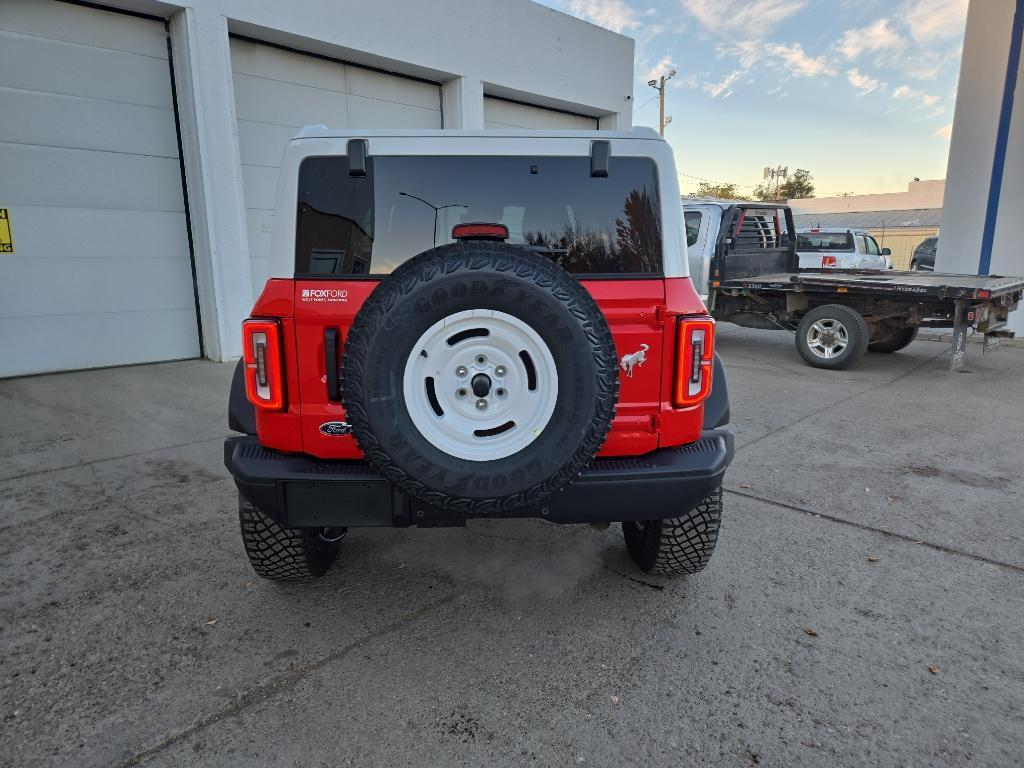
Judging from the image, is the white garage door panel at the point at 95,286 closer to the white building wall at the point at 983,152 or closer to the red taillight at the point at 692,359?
the red taillight at the point at 692,359

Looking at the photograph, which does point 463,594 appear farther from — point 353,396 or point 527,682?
point 353,396

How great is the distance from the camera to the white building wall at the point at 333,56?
26.4ft

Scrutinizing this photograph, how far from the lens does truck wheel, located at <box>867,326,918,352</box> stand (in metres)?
9.09

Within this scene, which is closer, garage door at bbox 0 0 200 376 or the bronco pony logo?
the bronco pony logo

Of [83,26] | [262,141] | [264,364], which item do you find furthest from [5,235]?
[264,364]

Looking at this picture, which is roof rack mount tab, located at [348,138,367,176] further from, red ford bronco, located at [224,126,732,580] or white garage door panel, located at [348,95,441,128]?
white garage door panel, located at [348,95,441,128]

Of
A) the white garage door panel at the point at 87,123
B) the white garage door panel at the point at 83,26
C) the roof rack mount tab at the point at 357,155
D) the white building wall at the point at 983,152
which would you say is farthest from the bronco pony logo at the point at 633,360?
the white building wall at the point at 983,152

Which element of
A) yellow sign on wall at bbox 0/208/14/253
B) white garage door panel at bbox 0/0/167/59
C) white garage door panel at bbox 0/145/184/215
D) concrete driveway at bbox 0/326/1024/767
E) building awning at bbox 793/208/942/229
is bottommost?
concrete driveway at bbox 0/326/1024/767

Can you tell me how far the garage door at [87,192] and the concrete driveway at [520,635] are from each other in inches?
158

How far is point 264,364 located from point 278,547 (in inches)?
35.4

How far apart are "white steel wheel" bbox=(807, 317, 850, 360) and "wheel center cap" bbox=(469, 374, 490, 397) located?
744 centimetres

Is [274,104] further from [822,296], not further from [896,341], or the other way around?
[896,341]

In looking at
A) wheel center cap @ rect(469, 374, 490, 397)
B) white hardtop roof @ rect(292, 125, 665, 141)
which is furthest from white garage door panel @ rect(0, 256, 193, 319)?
wheel center cap @ rect(469, 374, 490, 397)

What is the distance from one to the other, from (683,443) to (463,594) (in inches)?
48.4
